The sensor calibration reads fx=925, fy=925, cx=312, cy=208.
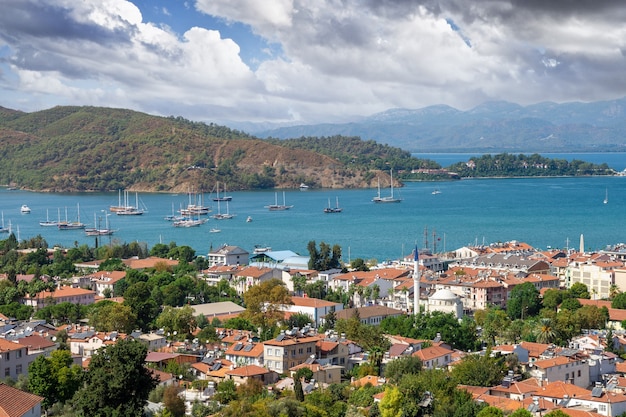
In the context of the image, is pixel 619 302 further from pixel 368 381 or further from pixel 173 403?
pixel 173 403

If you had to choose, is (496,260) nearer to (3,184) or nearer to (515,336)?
(515,336)


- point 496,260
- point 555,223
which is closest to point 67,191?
point 555,223

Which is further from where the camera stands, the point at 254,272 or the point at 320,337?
the point at 254,272

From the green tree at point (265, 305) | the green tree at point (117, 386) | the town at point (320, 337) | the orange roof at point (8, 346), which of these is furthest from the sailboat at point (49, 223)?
the green tree at point (117, 386)

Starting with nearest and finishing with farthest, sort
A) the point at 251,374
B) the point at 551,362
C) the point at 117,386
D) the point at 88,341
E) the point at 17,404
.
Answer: the point at 17,404 → the point at 117,386 → the point at 251,374 → the point at 551,362 → the point at 88,341

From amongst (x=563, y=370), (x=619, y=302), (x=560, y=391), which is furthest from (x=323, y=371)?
(x=619, y=302)
